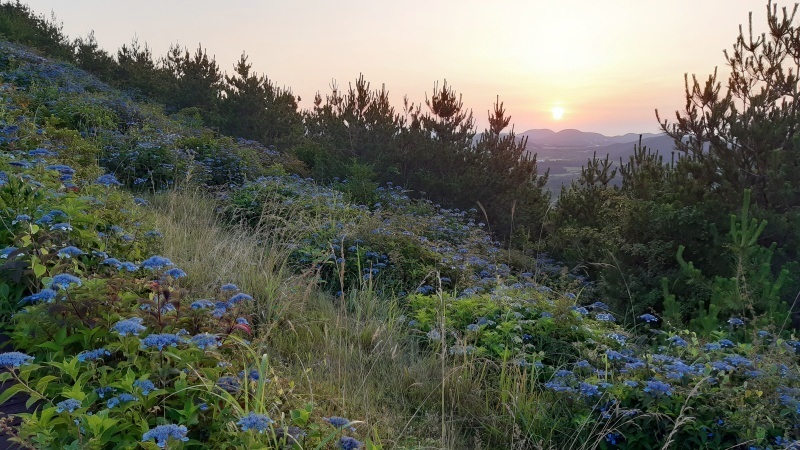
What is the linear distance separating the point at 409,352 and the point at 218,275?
157 centimetres

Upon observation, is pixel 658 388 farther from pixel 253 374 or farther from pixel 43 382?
pixel 43 382

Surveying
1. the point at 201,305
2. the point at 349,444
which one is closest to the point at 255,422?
the point at 349,444

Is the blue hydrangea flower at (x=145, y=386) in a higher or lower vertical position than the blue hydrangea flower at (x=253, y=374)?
higher

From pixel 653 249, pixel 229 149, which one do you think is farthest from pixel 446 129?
pixel 653 249

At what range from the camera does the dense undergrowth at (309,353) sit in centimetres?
217

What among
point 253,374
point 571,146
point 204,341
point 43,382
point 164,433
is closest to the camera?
point 164,433

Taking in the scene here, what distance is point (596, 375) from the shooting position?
3406mm

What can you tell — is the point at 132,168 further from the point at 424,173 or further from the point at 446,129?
the point at 446,129

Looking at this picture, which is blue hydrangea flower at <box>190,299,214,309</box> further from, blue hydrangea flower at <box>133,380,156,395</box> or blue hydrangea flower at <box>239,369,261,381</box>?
blue hydrangea flower at <box>133,380,156,395</box>

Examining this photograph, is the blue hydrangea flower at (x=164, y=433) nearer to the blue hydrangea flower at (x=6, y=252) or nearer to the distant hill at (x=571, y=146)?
the blue hydrangea flower at (x=6, y=252)

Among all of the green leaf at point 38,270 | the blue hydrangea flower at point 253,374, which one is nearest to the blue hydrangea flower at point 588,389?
the blue hydrangea flower at point 253,374

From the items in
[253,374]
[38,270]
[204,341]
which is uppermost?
[38,270]

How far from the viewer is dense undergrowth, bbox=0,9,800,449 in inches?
85.4

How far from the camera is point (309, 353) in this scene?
3.45 metres
